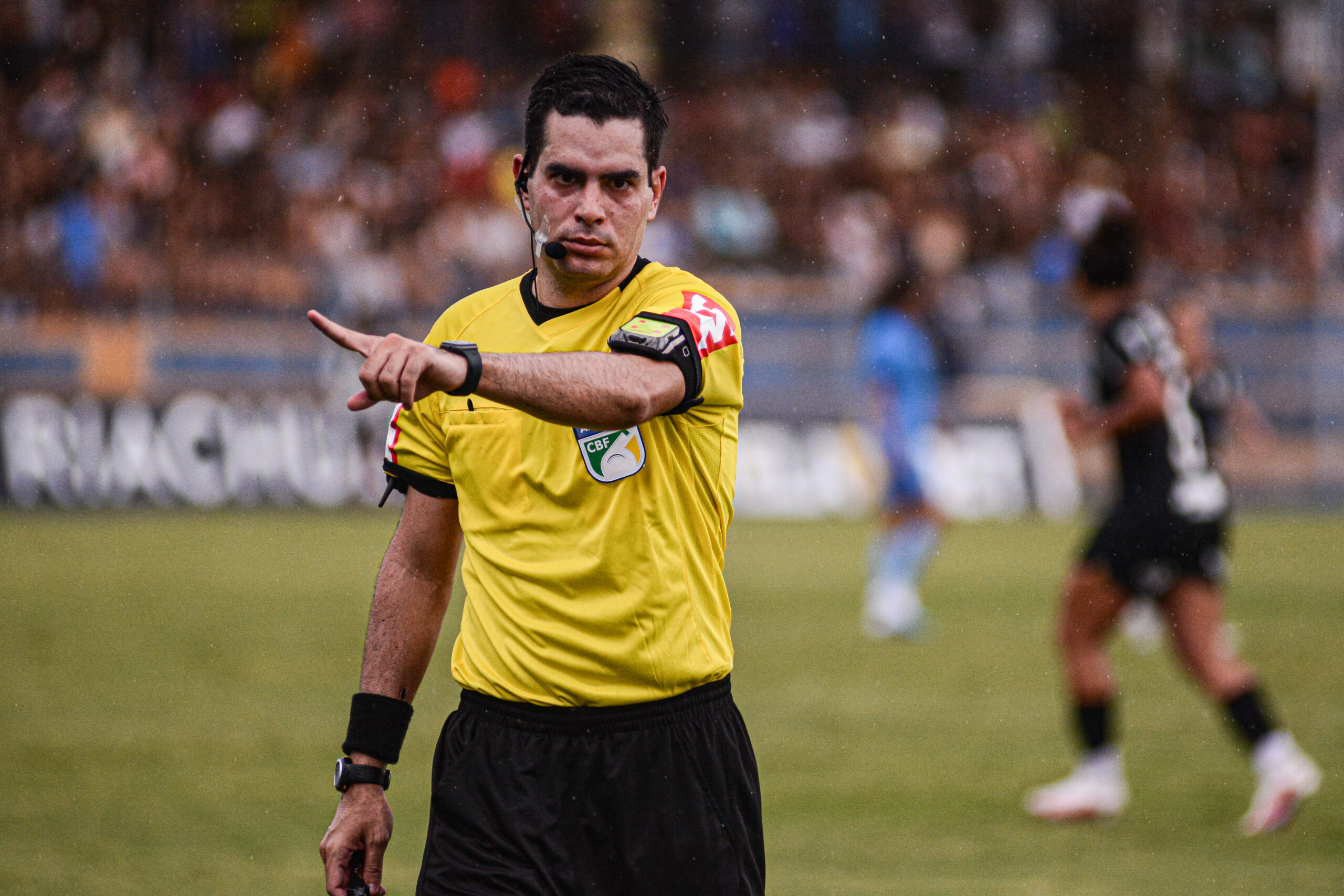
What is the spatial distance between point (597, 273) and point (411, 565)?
69cm

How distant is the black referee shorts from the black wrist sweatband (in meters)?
0.16

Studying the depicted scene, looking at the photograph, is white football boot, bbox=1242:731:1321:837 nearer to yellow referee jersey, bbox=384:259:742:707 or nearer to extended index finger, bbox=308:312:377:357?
yellow referee jersey, bbox=384:259:742:707

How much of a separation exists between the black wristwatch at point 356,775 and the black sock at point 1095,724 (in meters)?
3.97

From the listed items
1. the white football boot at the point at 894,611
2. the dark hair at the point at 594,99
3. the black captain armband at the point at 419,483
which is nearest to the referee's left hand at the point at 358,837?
the black captain armband at the point at 419,483

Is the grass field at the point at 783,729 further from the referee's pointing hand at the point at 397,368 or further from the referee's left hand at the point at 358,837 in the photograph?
the referee's pointing hand at the point at 397,368

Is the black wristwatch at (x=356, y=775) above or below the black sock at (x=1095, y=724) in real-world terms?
above

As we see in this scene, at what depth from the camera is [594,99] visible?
3.00 m

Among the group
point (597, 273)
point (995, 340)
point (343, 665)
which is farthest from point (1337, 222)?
point (597, 273)

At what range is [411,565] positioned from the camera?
3.23 meters

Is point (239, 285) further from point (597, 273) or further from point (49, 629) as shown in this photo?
point (597, 273)

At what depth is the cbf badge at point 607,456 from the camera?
9.63 ft

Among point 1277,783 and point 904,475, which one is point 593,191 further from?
point 904,475

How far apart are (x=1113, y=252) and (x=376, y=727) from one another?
432cm

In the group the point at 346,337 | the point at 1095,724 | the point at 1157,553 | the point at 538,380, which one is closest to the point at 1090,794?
the point at 1095,724
